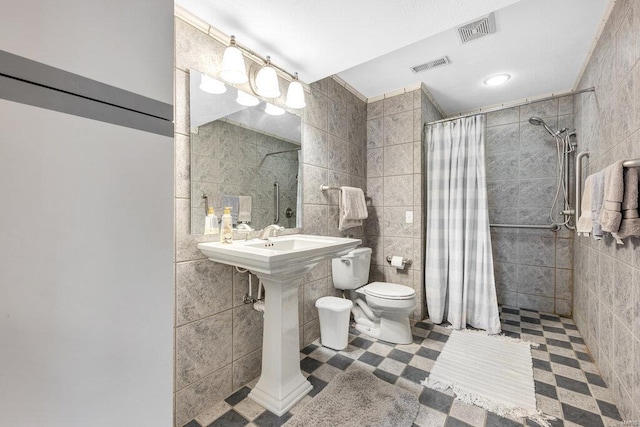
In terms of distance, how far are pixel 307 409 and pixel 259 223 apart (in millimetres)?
1076

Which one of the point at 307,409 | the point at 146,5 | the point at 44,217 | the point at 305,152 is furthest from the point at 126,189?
the point at 305,152

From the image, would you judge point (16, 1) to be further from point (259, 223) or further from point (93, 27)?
point (259, 223)

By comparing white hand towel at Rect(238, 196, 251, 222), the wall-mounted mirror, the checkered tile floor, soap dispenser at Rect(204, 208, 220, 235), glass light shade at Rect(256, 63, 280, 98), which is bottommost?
the checkered tile floor

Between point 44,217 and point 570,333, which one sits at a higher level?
point 44,217

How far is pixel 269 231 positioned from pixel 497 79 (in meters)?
2.42

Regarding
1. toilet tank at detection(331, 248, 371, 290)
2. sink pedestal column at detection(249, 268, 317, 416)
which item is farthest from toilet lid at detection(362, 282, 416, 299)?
sink pedestal column at detection(249, 268, 317, 416)

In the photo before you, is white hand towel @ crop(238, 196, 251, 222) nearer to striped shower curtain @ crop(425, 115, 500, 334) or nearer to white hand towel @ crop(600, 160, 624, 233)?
striped shower curtain @ crop(425, 115, 500, 334)

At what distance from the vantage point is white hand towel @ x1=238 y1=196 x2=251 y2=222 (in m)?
1.59

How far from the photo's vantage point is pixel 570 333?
221 centimetres

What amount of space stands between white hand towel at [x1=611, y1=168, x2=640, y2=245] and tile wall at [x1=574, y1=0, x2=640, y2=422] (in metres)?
0.11

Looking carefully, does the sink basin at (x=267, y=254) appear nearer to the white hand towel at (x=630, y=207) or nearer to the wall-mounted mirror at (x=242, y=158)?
the wall-mounted mirror at (x=242, y=158)

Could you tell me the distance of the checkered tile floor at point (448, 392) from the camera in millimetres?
1318

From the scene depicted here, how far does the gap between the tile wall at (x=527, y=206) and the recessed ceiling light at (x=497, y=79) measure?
59 cm

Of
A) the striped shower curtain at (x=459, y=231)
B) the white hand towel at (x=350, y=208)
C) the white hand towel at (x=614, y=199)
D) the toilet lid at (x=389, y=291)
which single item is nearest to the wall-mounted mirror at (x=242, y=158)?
the white hand towel at (x=350, y=208)
